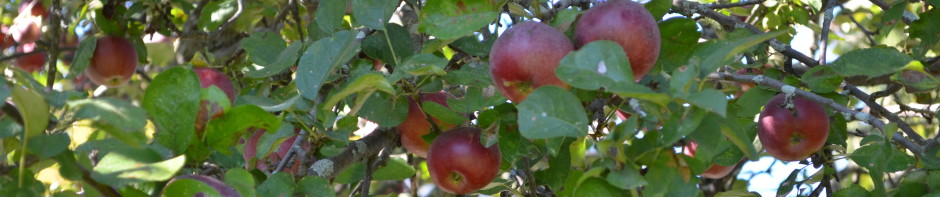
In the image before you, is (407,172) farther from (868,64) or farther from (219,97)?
(868,64)

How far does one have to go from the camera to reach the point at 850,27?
291cm

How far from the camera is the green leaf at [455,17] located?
1.13 meters

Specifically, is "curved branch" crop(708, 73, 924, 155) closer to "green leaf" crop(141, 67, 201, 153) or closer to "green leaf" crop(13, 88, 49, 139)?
"green leaf" crop(141, 67, 201, 153)

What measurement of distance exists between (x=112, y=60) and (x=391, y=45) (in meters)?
1.05

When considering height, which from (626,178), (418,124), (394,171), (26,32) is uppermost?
(626,178)

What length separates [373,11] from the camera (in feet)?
4.30

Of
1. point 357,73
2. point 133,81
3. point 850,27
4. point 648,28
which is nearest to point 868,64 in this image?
point 648,28

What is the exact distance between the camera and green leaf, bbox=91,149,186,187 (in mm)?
920

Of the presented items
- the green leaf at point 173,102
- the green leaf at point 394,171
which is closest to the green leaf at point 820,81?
the green leaf at point 394,171

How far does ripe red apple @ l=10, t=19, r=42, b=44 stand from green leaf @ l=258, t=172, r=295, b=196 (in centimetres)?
189

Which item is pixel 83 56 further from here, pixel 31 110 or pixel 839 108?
pixel 839 108

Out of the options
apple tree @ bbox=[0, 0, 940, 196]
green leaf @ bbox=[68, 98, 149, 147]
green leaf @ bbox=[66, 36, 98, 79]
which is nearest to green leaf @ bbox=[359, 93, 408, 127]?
apple tree @ bbox=[0, 0, 940, 196]

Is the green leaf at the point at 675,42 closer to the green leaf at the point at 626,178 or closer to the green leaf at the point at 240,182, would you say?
the green leaf at the point at 626,178

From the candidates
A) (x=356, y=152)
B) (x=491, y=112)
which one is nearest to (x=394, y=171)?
(x=356, y=152)
